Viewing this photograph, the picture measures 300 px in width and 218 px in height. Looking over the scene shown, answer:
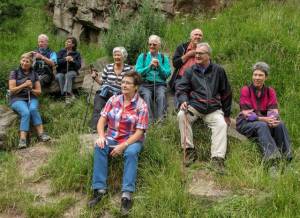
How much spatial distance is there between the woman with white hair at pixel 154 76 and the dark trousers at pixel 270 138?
5.29ft

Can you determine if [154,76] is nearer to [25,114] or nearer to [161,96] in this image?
[161,96]

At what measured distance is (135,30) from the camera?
34.2 ft

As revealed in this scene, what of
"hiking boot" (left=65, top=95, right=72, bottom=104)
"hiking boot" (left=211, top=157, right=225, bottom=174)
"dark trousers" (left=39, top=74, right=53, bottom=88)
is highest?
"dark trousers" (left=39, top=74, right=53, bottom=88)

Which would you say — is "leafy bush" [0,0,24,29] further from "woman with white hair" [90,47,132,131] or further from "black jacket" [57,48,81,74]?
"woman with white hair" [90,47,132,131]

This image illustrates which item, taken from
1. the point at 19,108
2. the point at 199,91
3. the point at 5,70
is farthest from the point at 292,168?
the point at 5,70

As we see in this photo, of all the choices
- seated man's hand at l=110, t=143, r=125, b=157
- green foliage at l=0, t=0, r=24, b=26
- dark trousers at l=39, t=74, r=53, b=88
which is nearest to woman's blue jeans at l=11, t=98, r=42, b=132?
dark trousers at l=39, t=74, r=53, b=88

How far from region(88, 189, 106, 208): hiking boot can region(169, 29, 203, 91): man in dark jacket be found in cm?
296

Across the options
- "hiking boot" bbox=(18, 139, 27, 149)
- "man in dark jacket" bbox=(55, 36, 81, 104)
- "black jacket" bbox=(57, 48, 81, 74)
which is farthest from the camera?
"black jacket" bbox=(57, 48, 81, 74)

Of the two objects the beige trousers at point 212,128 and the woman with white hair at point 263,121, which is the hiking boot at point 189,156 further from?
the woman with white hair at point 263,121

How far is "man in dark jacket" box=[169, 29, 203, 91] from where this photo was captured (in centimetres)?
788

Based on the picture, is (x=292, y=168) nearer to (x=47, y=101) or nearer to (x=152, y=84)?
(x=152, y=84)

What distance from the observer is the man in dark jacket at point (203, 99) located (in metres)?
6.49

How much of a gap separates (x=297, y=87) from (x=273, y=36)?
1560 millimetres

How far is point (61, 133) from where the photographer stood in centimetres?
799
